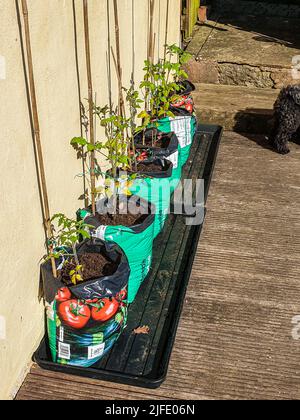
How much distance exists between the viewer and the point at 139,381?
3.11 m

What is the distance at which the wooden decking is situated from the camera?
3.12 metres

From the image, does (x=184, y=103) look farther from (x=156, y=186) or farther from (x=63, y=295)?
(x=63, y=295)

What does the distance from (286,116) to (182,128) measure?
1.30 meters

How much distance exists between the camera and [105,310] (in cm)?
304

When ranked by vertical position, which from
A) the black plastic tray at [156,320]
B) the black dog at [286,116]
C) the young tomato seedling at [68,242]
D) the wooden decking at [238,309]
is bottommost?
the wooden decking at [238,309]

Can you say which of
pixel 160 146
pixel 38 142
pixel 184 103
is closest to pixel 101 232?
pixel 38 142

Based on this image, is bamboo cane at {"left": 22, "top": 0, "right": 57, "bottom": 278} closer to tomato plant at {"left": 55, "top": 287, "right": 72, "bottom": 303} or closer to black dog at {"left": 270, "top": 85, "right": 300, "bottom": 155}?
tomato plant at {"left": 55, "top": 287, "right": 72, "bottom": 303}

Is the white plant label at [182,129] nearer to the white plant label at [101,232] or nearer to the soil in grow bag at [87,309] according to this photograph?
the white plant label at [101,232]

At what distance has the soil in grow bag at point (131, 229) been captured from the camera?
11.6 feet

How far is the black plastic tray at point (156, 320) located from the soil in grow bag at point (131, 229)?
0.14m

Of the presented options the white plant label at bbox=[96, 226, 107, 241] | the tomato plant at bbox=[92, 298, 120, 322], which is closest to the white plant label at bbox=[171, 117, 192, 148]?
the white plant label at bbox=[96, 226, 107, 241]

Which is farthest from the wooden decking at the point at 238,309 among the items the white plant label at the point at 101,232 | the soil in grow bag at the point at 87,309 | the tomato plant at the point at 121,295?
the white plant label at the point at 101,232

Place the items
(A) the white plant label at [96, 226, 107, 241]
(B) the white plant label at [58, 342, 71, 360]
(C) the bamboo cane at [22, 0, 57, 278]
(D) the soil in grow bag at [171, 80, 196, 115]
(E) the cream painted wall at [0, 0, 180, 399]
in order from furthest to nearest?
(D) the soil in grow bag at [171, 80, 196, 115], (A) the white plant label at [96, 226, 107, 241], (B) the white plant label at [58, 342, 71, 360], (E) the cream painted wall at [0, 0, 180, 399], (C) the bamboo cane at [22, 0, 57, 278]

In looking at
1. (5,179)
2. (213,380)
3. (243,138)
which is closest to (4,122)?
(5,179)
